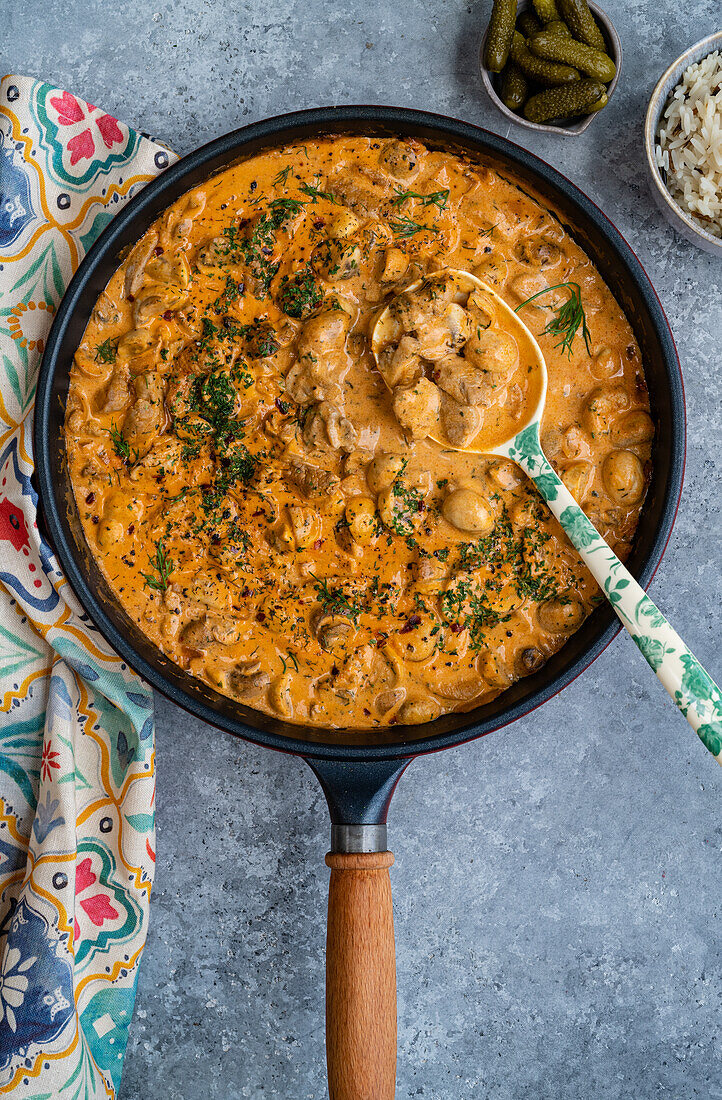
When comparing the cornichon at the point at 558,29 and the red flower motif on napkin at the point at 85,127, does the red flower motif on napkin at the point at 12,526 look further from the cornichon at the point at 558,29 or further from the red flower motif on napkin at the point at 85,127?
the cornichon at the point at 558,29

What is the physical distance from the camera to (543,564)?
2.86 metres

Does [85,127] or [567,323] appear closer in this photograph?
[567,323]

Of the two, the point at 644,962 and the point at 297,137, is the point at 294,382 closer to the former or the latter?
the point at 297,137

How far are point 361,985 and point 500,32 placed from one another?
3384 mm

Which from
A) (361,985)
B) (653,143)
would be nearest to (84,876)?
(361,985)

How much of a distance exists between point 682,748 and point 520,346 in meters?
1.78

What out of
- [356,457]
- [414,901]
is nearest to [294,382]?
[356,457]

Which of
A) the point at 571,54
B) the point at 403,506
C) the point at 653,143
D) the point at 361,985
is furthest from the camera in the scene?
the point at 653,143

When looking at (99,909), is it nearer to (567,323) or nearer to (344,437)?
(344,437)

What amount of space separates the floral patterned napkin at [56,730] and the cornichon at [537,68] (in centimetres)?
138

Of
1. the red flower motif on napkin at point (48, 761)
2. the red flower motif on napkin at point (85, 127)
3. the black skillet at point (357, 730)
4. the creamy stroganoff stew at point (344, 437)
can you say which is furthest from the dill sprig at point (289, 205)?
the red flower motif on napkin at point (48, 761)

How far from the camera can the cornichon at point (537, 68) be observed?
3.02 meters

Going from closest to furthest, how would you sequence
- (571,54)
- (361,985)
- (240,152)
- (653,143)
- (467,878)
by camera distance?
(361,985), (240,152), (571,54), (653,143), (467,878)

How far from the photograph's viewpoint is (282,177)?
2.92m
